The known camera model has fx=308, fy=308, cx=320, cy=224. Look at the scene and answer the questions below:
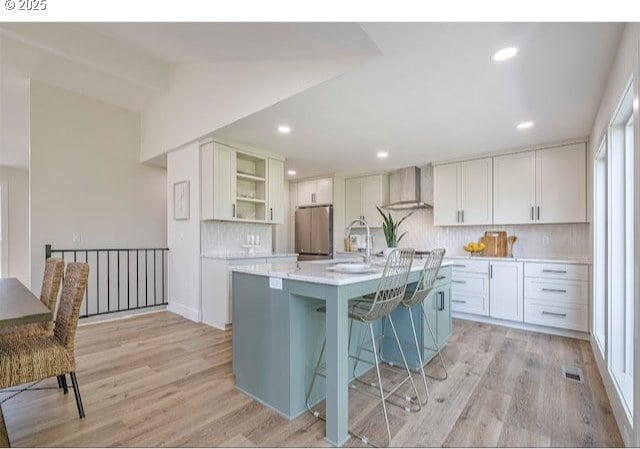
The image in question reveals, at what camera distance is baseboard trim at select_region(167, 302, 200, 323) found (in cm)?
408

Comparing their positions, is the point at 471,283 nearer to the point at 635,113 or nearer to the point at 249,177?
the point at 635,113

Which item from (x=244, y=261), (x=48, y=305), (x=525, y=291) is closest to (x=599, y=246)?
(x=525, y=291)

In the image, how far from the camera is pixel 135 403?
2.07m

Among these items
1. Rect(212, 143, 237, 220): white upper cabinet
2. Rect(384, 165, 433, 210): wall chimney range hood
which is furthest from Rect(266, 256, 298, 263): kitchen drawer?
Rect(384, 165, 433, 210): wall chimney range hood

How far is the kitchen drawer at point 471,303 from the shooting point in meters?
4.07

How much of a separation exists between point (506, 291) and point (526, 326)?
0.46 meters

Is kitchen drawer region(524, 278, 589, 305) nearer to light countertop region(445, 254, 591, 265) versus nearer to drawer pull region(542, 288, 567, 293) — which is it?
drawer pull region(542, 288, 567, 293)

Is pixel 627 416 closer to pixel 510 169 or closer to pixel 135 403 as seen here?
pixel 135 403

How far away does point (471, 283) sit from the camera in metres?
4.18

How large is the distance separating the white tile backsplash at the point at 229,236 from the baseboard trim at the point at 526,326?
3093mm

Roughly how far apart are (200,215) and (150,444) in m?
2.89

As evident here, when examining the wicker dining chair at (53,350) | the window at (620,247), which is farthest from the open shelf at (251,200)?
the window at (620,247)

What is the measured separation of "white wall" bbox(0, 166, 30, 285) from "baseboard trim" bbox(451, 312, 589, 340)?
27.8 ft

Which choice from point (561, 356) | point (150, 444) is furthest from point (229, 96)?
point (561, 356)
